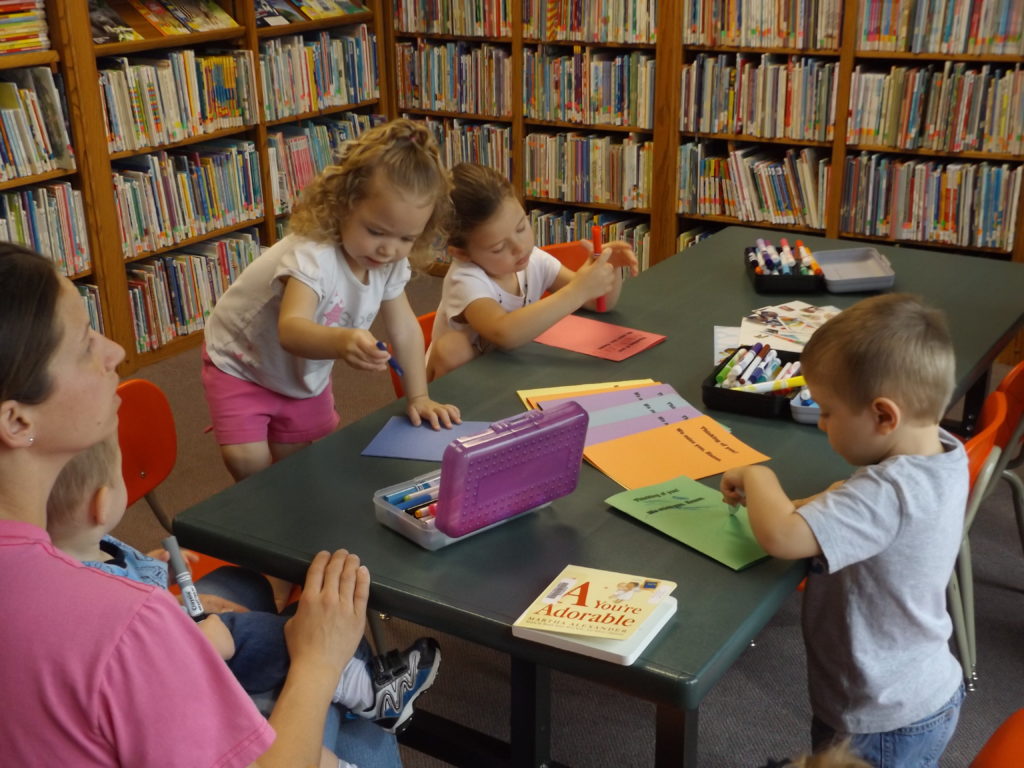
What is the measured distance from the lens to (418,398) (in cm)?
183

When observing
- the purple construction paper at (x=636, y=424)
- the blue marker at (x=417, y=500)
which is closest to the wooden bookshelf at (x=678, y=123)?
the purple construction paper at (x=636, y=424)

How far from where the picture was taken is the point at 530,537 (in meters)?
1.42

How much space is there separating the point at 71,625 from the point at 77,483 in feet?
0.96

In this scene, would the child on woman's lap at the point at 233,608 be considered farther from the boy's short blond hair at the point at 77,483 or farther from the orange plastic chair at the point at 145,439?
the orange plastic chair at the point at 145,439

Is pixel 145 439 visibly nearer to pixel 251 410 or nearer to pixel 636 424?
pixel 251 410

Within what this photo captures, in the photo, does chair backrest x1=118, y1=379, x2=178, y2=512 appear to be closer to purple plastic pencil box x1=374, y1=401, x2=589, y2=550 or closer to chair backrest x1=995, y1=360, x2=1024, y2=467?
purple plastic pencil box x1=374, y1=401, x2=589, y2=550

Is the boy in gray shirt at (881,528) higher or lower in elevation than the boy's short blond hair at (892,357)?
lower

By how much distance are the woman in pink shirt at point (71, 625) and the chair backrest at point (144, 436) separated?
2.51 feet

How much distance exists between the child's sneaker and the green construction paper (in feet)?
1.09

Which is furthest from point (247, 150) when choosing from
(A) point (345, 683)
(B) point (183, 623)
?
(B) point (183, 623)

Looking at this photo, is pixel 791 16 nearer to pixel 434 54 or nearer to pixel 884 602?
pixel 434 54

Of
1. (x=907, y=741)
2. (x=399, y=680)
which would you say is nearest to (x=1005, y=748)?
(x=907, y=741)

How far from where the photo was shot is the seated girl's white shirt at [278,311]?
6.64ft

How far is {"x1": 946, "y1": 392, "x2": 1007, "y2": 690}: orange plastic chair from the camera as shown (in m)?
1.68
